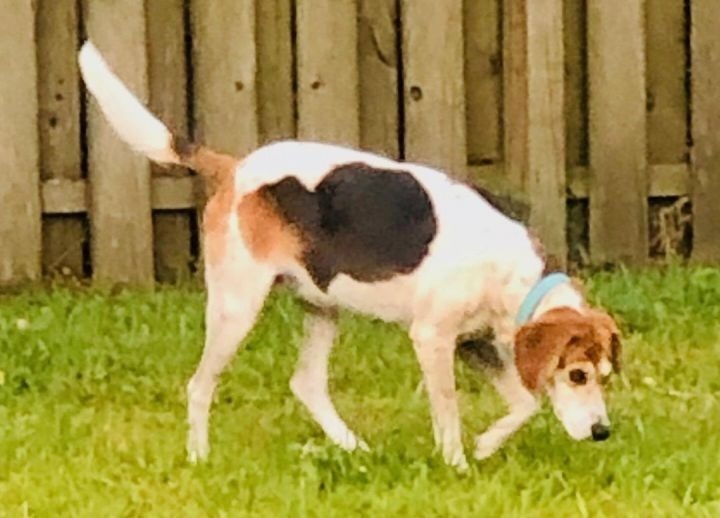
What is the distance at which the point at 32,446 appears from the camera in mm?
5871

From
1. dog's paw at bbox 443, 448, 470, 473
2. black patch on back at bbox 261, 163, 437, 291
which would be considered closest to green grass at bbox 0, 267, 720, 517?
dog's paw at bbox 443, 448, 470, 473

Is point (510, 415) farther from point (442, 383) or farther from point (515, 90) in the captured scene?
point (515, 90)

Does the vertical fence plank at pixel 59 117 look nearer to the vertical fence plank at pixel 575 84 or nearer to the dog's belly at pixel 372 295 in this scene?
the vertical fence plank at pixel 575 84

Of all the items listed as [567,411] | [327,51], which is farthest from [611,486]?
[327,51]

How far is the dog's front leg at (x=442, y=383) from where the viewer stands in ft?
18.5

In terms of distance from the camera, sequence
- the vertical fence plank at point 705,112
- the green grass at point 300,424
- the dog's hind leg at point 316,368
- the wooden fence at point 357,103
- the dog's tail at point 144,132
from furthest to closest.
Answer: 1. the vertical fence plank at point 705,112
2. the wooden fence at point 357,103
3. the dog's hind leg at point 316,368
4. the dog's tail at point 144,132
5. the green grass at point 300,424

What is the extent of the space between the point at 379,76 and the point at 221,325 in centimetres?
233

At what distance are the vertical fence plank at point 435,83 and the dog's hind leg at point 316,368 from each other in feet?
5.87

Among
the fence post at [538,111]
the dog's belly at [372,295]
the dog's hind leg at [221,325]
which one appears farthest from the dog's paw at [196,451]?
the fence post at [538,111]

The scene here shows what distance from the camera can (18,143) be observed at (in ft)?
25.3

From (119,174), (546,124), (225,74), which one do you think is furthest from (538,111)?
(119,174)

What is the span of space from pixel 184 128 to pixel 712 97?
212 centimetres

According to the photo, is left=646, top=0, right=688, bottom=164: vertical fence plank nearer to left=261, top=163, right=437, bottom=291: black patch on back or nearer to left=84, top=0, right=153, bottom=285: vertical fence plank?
left=84, top=0, right=153, bottom=285: vertical fence plank

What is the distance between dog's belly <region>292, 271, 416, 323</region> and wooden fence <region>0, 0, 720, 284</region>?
208 cm
